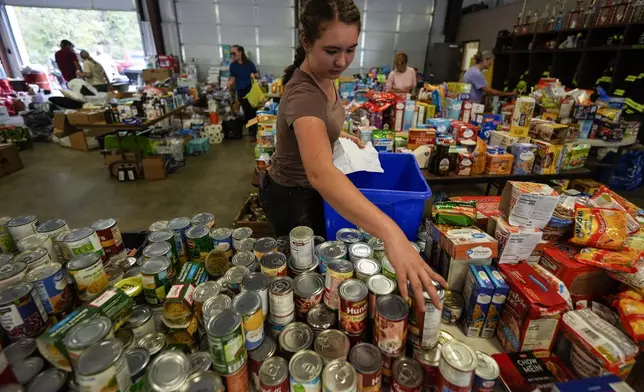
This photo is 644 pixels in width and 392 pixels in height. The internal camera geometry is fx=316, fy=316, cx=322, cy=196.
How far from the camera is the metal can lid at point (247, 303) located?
0.83 meters

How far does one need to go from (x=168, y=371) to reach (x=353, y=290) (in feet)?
1.65

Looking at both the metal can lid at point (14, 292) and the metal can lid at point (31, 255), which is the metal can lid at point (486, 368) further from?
the metal can lid at point (31, 255)

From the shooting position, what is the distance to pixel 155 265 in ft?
3.29

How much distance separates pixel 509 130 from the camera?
2881 millimetres

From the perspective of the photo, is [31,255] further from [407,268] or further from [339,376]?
[407,268]

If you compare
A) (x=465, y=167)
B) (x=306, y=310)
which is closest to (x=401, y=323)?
(x=306, y=310)

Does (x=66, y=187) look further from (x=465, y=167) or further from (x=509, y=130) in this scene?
(x=509, y=130)

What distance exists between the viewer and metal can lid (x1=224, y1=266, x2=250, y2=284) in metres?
1.00

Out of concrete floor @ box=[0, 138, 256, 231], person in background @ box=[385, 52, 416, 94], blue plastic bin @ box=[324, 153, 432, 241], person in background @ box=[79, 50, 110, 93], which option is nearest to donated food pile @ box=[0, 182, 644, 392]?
blue plastic bin @ box=[324, 153, 432, 241]

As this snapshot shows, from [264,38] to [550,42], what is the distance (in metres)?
7.21

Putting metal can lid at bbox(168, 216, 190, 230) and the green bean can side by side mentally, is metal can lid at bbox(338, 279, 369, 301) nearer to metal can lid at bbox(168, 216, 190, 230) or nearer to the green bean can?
the green bean can

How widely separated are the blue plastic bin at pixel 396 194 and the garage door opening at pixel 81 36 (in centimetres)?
1071

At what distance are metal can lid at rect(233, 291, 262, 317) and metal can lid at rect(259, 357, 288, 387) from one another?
14 centimetres

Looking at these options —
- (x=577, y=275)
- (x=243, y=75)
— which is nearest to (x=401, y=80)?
(x=243, y=75)
